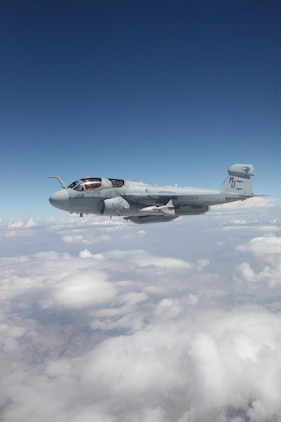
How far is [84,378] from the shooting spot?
18788 centimetres

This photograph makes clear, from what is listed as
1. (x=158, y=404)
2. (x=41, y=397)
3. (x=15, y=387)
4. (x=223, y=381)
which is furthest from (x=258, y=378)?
(x=15, y=387)

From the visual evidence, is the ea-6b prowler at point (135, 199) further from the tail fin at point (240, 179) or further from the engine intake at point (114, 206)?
the tail fin at point (240, 179)

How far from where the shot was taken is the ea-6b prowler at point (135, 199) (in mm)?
15695

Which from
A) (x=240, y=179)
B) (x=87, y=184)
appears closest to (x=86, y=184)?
(x=87, y=184)

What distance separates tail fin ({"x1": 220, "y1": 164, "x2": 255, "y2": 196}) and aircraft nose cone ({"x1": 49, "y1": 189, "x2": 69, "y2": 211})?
12023mm

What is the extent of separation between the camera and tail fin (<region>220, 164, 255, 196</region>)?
20.0 m

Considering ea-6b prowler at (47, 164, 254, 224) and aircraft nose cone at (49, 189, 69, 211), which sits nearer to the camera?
aircraft nose cone at (49, 189, 69, 211)

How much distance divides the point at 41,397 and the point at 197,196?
7970 inches

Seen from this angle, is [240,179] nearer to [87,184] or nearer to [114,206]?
[114,206]

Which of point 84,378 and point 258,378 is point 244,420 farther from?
point 84,378

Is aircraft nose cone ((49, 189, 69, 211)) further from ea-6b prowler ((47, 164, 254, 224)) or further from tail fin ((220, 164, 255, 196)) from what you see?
tail fin ((220, 164, 255, 196))

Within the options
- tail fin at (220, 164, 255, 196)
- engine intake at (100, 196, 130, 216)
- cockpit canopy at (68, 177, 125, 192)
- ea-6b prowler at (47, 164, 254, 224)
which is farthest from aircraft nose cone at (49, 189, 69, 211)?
tail fin at (220, 164, 255, 196)

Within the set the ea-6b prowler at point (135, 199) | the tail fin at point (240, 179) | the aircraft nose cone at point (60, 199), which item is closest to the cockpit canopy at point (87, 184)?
the ea-6b prowler at point (135, 199)

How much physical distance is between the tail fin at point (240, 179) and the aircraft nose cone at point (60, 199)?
12.0 metres
